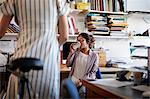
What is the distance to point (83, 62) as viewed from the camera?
313 cm

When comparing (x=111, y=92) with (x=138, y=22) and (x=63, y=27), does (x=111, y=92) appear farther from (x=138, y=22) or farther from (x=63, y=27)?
(x=138, y=22)

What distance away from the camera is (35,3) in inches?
60.4

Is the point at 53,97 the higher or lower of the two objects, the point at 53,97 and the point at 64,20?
the lower

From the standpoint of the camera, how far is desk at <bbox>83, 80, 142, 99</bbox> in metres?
1.37

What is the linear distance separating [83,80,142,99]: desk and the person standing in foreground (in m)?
0.27

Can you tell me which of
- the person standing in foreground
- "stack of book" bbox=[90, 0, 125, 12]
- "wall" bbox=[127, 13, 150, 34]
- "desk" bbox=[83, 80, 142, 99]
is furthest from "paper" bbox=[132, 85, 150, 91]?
"wall" bbox=[127, 13, 150, 34]

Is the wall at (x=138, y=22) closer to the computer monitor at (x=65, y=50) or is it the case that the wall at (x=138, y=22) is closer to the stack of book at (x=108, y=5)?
the stack of book at (x=108, y=5)

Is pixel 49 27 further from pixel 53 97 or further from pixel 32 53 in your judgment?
pixel 53 97

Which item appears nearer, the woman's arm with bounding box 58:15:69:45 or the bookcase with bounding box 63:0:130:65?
the woman's arm with bounding box 58:15:69:45

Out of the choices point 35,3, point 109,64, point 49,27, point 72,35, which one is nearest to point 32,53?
point 49,27

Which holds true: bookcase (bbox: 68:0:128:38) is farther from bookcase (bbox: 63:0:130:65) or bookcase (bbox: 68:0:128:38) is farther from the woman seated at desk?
the woman seated at desk

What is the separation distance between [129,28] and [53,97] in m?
2.78

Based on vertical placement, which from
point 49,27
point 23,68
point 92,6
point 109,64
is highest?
point 92,6

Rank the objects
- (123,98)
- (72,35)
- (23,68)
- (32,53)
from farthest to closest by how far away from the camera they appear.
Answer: (72,35) < (32,53) < (123,98) < (23,68)
